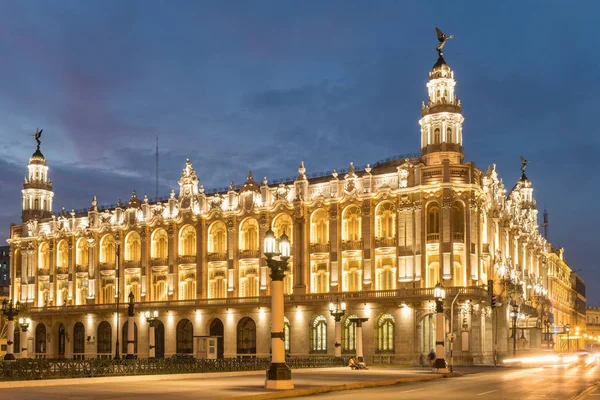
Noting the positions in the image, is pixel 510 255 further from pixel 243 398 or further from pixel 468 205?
pixel 243 398

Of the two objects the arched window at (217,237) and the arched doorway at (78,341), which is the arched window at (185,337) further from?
the arched doorway at (78,341)

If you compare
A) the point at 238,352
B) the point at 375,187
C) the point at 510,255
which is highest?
the point at 375,187

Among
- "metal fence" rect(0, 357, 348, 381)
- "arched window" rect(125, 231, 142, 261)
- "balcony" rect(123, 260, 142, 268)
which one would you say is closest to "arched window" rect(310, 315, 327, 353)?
"metal fence" rect(0, 357, 348, 381)

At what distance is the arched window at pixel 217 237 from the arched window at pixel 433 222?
24226 mm

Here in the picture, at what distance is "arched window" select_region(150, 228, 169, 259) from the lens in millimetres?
96500

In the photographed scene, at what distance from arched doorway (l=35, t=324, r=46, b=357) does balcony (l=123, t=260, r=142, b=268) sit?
1569 cm

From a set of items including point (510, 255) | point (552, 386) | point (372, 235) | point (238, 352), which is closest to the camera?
point (552, 386)

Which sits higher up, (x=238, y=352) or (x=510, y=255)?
(x=510, y=255)

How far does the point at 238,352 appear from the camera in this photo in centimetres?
8700

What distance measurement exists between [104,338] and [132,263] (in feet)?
30.9

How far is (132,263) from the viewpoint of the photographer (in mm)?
98312

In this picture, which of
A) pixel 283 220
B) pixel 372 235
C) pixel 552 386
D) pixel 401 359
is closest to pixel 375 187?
Result: pixel 372 235

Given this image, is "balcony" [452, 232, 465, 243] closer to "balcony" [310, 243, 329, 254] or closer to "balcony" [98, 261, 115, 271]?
"balcony" [310, 243, 329, 254]

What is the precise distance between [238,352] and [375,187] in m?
22.5
